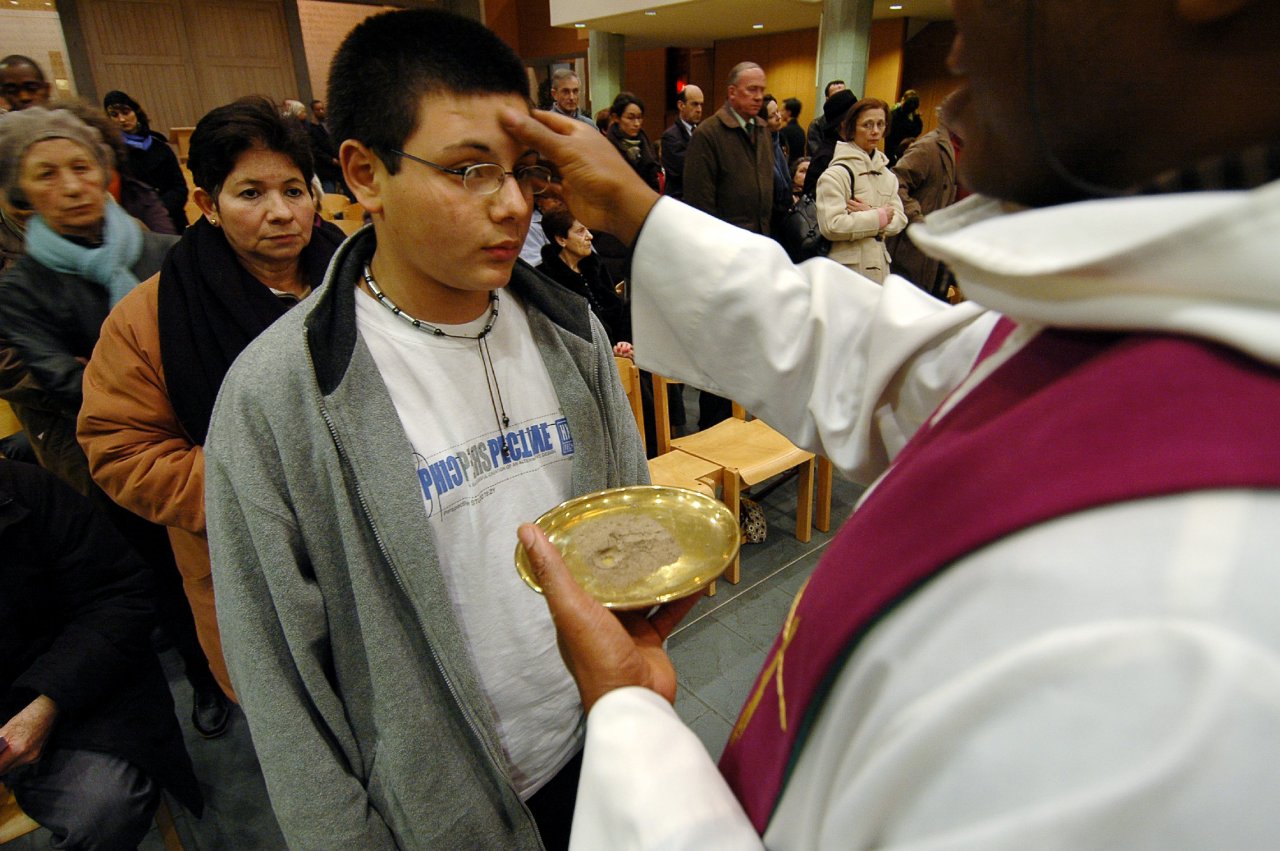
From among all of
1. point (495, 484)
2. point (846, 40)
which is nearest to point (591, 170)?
point (495, 484)

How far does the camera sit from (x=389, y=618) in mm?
1127

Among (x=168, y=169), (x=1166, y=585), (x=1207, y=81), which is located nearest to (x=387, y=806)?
(x=1166, y=585)

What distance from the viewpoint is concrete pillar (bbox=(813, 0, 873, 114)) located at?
29.7ft

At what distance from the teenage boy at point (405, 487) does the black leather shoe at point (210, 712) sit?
5.87 feet

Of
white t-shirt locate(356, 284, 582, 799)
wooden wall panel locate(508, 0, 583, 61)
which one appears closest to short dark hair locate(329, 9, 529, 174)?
white t-shirt locate(356, 284, 582, 799)

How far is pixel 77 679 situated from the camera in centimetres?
178

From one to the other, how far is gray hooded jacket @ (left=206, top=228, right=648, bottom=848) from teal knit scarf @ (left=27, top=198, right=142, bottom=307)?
5.49 feet

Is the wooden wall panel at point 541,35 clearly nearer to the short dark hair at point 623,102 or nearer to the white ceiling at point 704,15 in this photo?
the white ceiling at point 704,15

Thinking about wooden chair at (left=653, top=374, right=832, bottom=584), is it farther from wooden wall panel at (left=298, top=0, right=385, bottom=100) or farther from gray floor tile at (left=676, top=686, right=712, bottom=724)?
wooden wall panel at (left=298, top=0, right=385, bottom=100)

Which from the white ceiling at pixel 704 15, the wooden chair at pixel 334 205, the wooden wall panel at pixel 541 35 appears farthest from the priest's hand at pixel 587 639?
the wooden wall panel at pixel 541 35

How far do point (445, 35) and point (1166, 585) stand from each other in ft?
4.12

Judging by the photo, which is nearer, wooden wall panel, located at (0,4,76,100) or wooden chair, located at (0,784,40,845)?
wooden chair, located at (0,784,40,845)

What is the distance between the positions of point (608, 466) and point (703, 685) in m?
1.58

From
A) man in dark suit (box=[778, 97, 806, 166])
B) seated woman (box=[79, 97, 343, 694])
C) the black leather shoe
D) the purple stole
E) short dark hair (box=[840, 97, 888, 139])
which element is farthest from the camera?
man in dark suit (box=[778, 97, 806, 166])
